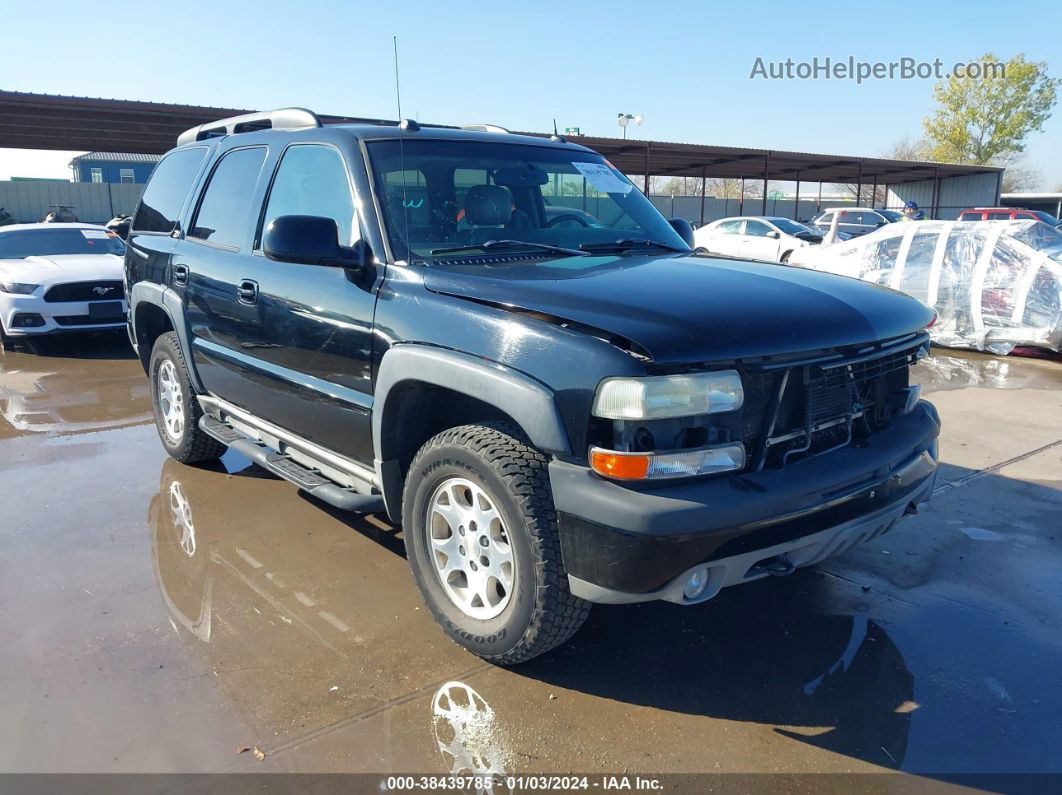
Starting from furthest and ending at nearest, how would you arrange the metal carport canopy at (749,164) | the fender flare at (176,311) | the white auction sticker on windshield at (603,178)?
the metal carport canopy at (749,164)
the fender flare at (176,311)
the white auction sticker on windshield at (603,178)

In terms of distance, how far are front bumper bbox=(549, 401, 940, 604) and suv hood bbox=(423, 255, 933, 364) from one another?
409 millimetres

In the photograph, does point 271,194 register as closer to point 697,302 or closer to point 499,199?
point 499,199

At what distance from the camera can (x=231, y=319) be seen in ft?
13.8

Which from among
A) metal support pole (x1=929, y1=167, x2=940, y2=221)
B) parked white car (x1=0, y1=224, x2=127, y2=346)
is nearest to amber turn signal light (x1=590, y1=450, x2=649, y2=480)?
parked white car (x1=0, y1=224, x2=127, y2=346)

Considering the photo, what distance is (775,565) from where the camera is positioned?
2.69 metres

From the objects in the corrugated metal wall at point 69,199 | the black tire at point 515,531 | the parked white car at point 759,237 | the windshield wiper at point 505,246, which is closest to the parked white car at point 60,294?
the windshield wiper at point 505,246

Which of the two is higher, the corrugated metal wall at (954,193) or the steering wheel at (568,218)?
the corrugated metal wall at (954,193)

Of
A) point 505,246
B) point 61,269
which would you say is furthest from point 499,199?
point 61,269

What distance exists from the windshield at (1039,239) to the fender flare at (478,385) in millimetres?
9237

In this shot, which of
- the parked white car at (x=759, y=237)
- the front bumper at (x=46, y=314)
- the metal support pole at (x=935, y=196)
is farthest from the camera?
the metal support pole at (x=935, y=196)

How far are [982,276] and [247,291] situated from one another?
8.98 metres

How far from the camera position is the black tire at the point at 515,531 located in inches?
104

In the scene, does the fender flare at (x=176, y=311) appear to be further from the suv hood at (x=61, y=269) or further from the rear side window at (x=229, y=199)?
the suv hood at (x=61, y=269)

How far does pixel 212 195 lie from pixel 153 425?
264 cm
